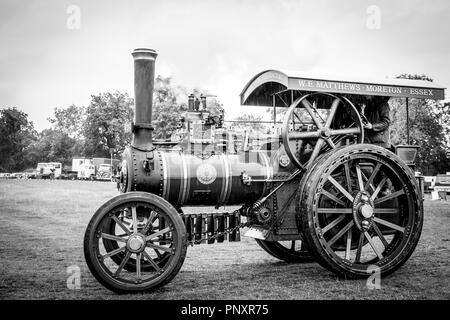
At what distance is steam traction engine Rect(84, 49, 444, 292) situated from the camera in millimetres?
5391

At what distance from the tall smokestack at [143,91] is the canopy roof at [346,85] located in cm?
166

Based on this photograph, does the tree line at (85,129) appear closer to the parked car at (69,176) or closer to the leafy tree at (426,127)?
the parked car at (69,176)

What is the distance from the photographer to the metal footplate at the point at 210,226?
5.66 m

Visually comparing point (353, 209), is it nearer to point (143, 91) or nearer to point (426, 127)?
point (143, 91)

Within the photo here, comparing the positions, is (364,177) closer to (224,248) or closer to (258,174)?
(258,174)

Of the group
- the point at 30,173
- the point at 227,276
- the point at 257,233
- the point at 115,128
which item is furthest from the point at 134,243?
the point at 30,173

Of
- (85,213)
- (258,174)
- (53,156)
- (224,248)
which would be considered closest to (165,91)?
(85,213)

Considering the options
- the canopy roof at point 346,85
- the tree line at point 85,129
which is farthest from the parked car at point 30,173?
the canopy roof at point 346,85

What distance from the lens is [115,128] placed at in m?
46.9

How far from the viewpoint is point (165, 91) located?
34656 mm

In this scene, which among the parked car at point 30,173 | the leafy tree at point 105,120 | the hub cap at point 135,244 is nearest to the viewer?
the hub cap at point 135,244

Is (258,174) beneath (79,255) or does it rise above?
above

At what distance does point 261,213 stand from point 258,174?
1.70 feet

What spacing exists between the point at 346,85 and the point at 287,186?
60.2 inches
